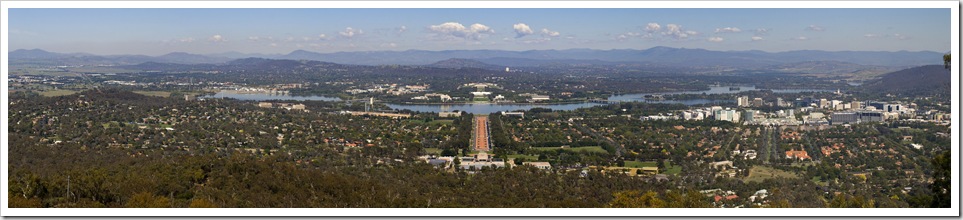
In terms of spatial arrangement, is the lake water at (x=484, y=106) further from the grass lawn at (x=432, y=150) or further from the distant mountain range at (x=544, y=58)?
the distant mountain range at (x=544, y=58)

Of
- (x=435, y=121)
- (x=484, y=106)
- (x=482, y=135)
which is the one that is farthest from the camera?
(x=484, y=106)

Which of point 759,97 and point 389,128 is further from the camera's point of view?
point 759,97

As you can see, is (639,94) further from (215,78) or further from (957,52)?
(957,52)

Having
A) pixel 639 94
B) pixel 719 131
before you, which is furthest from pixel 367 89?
pixel 719 131

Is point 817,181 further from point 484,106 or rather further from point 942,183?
point 484,106

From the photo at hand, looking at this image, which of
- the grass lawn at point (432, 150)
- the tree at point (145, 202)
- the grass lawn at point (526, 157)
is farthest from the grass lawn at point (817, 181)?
the tree at point (145, 202)

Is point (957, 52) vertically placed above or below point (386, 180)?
above

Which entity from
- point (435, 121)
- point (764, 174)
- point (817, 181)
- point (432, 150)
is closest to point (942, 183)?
point (817, 181)

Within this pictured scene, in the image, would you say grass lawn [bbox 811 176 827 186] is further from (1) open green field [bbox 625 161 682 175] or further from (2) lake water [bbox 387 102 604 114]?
(2) lake water [bbox 387 102 604 114]
